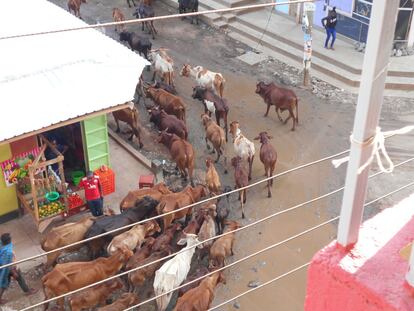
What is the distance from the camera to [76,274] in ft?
28.9

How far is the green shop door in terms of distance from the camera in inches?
454

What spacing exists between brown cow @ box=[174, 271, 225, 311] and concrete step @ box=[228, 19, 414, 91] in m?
9.04

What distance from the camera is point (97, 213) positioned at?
10984mm

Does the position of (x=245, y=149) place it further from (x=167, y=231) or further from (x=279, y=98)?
(x=167, y=231)

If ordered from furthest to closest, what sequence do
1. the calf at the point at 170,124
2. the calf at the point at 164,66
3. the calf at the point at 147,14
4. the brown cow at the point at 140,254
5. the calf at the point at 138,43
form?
1. the calf at the point at 147,14
2. the calf at the point at 138,43
3. the calf at the point at 164,66
4. the calf at the point at 170,124
5. the brown cow at the point at 140,254

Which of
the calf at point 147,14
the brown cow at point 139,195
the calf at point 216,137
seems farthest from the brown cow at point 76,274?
the calf at point 147,14

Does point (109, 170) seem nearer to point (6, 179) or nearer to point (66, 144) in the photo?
Answer: point (66, 144)

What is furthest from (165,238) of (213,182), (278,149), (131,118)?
(278,149)

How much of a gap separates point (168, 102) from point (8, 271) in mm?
6079

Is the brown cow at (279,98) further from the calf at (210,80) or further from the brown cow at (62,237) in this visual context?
the brown cow at (62,237)

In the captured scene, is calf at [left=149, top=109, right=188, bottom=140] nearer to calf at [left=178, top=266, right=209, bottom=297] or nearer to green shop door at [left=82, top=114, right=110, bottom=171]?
green shop door at [left=82, top=114, right=110, bottom=171]

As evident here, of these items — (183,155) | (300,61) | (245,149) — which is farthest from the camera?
(300,61)

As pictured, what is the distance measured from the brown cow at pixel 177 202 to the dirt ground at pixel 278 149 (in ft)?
3.29

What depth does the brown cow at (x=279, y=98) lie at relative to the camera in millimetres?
13836
